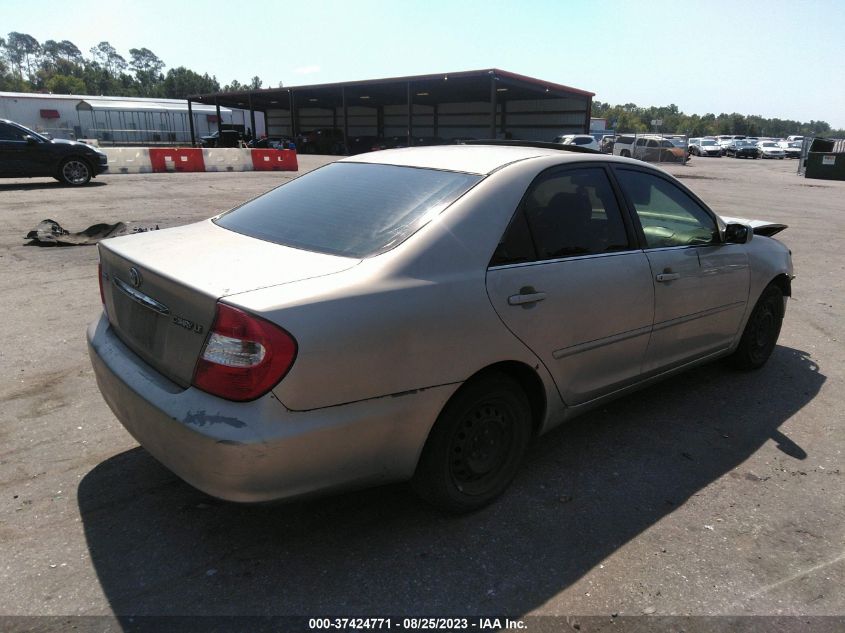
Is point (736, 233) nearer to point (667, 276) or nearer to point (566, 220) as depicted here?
point (667, 276)

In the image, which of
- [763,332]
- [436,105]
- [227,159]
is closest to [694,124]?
[436,105]

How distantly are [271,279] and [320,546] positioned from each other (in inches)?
46.2

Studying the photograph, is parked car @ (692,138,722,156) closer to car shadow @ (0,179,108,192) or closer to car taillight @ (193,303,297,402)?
car shadow @ (0,179,108,192)

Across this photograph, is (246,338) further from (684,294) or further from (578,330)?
(684,294)

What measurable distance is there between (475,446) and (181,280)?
145 cm

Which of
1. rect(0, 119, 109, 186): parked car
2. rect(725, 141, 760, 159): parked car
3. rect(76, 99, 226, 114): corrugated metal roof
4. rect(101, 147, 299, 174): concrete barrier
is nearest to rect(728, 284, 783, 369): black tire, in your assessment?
rect(0, 119, 109, 186): parked car

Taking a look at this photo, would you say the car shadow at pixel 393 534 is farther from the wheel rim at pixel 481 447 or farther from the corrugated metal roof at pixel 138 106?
the corrugated metal roof at pixel 138 106

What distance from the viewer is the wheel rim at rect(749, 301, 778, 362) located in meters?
4.58

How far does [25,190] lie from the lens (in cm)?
1514

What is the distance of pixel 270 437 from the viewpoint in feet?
6.95

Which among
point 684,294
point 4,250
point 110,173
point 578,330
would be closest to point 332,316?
point 578,330

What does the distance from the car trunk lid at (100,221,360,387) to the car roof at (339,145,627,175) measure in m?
0.94

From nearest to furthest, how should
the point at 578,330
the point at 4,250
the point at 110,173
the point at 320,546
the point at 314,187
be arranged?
the point at 320,546 < the point at 578,330 < the point at 314,187 < the point at 4,250 < the point at 110,173

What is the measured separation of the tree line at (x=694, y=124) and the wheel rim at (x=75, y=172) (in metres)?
82.5
